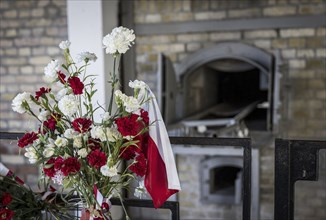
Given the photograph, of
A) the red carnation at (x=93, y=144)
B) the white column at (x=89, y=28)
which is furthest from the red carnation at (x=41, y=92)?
the white column at (x=89, y=28)

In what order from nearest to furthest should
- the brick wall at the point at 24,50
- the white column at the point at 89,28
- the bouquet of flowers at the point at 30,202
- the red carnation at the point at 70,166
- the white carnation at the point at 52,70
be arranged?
the red carnation at the point at 70,166 < the white carnation at the point at 52,70 < the bouquet of flowers at the point at 30,202 < the white column at the point at 89,28 < the brick wall at the point at 24,50

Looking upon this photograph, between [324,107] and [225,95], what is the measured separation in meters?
1.19

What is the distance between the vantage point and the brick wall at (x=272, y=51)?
10.3 ft

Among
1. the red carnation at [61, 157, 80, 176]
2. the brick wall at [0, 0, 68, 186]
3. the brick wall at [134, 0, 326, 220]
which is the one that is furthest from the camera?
the brick wall at [0, 0, 68, 186]

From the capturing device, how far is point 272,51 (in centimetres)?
320

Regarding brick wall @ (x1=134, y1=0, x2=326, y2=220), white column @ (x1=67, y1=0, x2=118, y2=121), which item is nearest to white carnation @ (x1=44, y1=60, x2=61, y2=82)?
white column @ (x1=67, y1=0, x2=118, y2=121)

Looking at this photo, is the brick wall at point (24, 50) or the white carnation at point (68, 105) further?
the brick wall at point (24, 50)

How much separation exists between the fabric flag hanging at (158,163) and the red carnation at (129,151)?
0.05m

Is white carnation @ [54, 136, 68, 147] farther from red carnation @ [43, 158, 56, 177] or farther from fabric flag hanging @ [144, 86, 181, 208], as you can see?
fabric flag hanging @ [144, 86, 181, 208]

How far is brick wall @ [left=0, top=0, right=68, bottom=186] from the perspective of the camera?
3594mm

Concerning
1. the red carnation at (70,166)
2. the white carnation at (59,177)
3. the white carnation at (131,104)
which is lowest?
the white carnation at (59,177)

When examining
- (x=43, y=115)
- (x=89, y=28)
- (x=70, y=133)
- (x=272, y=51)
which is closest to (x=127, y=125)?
(x=70, y=133)

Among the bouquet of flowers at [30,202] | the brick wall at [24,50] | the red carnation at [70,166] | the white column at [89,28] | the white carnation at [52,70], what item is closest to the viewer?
the red carnation at [70,166]

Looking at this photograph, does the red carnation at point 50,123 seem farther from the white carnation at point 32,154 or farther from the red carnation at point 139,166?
the red carnation at point 139,166
